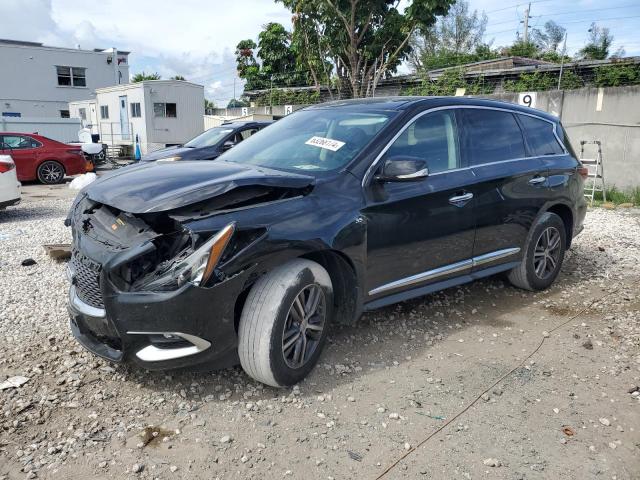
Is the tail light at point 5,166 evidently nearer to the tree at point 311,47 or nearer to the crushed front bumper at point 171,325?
the crushed front bumper at point 171,325

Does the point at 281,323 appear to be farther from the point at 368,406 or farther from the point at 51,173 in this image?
the point at 51,173

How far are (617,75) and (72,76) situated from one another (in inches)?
1297

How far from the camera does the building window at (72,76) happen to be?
3431 cm

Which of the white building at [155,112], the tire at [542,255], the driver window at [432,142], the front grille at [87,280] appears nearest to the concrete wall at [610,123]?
the tire at [542,255]

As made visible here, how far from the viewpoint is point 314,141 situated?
3.96m

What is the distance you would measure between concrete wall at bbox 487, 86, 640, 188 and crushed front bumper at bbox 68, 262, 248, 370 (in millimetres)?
11524

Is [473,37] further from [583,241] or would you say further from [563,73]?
[583,241]

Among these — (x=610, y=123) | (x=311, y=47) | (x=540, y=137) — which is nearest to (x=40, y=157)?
(x=311, y=47)

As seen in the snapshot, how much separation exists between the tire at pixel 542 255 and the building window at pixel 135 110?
77.0 ft

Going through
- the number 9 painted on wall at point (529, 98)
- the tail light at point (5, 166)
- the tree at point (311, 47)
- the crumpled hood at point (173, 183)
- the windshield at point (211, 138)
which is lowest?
the tail light at point (5, 166)

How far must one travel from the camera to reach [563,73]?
1412 centimetres

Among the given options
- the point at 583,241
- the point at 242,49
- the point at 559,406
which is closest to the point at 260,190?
the point at 559,406

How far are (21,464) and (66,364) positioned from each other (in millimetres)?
1027

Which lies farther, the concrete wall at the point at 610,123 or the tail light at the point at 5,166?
the concrete wall at the point at 610,123
